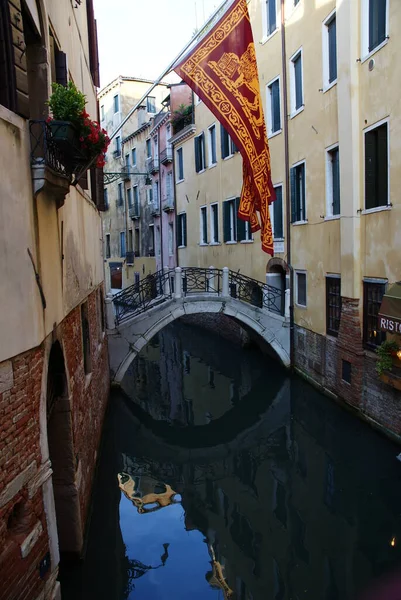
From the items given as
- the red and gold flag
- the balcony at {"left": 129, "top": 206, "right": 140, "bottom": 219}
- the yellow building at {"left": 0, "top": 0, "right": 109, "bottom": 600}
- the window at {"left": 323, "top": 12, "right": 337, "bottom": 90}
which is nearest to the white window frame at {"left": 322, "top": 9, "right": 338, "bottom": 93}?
the window at {"left": 323, "top": 12, "right": 337, "bottom": 90}

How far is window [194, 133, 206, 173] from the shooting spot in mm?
19495

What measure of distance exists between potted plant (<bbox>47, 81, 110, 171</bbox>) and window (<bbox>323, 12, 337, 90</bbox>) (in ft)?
24.8

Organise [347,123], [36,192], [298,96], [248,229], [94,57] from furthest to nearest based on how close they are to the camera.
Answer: [248,229] → [298,96] → [94,57] → [347,123] → [36,192]

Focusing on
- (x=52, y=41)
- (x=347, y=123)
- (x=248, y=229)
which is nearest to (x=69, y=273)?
(x=52, y=41)

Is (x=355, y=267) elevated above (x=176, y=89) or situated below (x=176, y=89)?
below

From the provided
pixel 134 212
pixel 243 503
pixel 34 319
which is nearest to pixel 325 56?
pixel 243 503

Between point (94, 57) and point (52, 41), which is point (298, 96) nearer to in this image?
point (94, 57)

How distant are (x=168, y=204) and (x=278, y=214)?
10.4 metres

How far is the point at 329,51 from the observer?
10.9 metres

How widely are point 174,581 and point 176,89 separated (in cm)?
1998

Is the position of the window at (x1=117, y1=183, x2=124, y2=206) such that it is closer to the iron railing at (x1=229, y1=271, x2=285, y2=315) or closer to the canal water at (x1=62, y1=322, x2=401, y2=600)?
the iron railing at (x1=229, y1=271, x2=285, y2=315)

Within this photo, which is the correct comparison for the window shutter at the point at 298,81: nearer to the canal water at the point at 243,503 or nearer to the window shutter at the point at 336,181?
the window shutter at the point at 336,181

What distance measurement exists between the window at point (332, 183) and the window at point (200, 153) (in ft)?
29.4

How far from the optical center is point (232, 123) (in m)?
10.1
